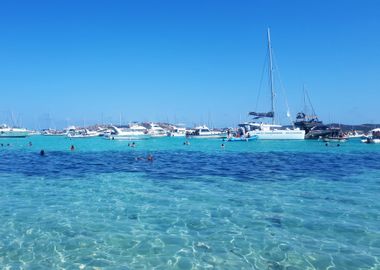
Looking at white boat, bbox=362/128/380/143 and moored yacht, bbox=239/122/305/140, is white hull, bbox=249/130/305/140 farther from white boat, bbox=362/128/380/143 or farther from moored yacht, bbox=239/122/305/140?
white boat, bbox=362/128/380/143

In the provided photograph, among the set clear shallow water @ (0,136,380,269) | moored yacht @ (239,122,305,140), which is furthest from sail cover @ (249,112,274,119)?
clear shallow water @ (0,136,380,269)

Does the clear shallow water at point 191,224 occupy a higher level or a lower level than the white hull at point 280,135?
lower

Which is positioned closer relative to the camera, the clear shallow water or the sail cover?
the clear shallow water

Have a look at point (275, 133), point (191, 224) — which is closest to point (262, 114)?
point (275, 133)

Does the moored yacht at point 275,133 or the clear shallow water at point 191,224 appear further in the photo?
the moored yacht at point 275,133

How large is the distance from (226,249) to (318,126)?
91769 millimetres

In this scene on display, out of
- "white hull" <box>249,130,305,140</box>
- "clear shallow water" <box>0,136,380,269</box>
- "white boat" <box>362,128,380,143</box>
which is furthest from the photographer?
"white hull" <box>249,130,305,140</box>

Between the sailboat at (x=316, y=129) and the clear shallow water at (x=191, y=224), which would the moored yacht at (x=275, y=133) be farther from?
the clear shallow water at (x=191, y=224)

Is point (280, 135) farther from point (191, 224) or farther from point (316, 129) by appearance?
point (191, 224)

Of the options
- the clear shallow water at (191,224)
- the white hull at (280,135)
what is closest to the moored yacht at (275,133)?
the white hull at (280,135)

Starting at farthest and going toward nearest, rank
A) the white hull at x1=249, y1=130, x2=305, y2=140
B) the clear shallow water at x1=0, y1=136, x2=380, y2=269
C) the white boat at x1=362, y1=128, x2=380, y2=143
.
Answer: the white hull at x1=249, y1=130, x2=305, y2=140 < the white boat at x1=362, y1=128, x2=380, y2=143 < the clear shallow water at x1=0, y1=136, x2=380, y2=269

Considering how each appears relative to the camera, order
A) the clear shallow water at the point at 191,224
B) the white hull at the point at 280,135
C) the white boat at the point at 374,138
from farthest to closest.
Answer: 1. the white hull at the point at 280,135
2. the white boat at the point at 374,138
3. the clear shallow water at the point at 191,224

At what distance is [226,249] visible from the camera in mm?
10242

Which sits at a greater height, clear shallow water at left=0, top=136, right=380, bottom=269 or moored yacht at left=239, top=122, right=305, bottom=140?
moored yacht at left=239, top=122, right=305, bottom=140
